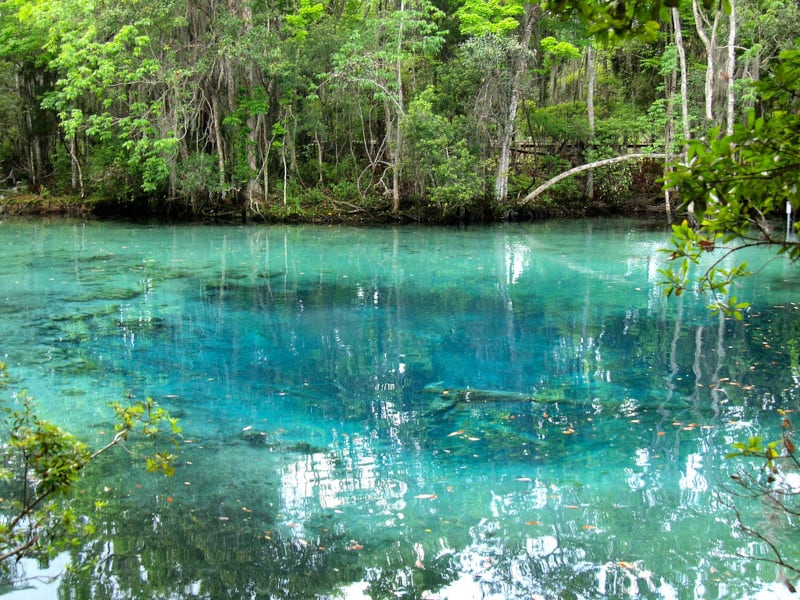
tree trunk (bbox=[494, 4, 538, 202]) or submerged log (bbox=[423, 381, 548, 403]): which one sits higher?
tree trunk (bbox=[494, 4, 538, 202])

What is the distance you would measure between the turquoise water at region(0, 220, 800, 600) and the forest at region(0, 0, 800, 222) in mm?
10572

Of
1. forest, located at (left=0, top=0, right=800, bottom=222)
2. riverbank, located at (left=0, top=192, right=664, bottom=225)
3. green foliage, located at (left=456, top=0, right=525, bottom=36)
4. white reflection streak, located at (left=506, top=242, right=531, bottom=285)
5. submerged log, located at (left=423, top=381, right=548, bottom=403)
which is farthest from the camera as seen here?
riverbank, located at (left=0, top=192, right=664, bottom=225)

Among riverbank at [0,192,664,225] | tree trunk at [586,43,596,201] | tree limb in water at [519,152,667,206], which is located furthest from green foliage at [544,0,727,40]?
tree trunk at [586,43,596,201]

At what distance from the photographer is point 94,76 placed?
22.5 meters

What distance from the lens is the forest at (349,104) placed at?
2319cm

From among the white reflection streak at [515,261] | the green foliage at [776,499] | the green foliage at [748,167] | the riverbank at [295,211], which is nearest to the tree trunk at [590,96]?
the riverbank at [295,211]

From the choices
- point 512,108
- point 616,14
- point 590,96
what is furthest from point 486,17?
point 616,14

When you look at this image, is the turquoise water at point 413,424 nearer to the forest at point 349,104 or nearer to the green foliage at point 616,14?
the green foliage at point 616,14

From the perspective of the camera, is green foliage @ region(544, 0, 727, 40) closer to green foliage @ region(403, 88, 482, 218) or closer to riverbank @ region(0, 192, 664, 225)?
green foliage @ region(403, 88, 482, 218)

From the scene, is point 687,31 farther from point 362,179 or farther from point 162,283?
point 162,283

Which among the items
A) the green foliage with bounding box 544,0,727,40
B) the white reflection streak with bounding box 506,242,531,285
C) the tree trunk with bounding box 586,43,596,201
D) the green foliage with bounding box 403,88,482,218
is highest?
the tree trunk with bounding box 586,43,596,201

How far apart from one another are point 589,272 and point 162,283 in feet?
28.3

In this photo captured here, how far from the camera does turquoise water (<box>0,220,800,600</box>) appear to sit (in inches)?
173

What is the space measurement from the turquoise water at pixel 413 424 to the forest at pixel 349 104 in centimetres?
1057
